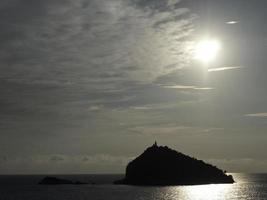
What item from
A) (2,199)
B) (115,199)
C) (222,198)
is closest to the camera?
A: (115,199)

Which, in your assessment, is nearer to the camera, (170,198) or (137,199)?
(137,199)

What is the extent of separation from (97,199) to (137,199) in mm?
12354

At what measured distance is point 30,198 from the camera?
167000mm

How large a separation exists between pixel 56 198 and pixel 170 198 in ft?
122

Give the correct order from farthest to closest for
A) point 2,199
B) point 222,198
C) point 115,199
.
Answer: point 222,198 < point 2,199 < point 115,199

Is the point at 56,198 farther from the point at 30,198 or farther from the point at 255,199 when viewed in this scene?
the point at 255,199

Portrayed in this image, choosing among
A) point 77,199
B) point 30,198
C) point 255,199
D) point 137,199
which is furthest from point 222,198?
point 30,198

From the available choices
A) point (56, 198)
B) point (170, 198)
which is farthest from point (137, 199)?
point (56, 198)

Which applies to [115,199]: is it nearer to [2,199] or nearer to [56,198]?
[56,198]

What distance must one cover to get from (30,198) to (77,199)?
63.8ft

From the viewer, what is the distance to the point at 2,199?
532 ft

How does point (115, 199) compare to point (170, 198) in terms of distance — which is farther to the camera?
point (170, 198)

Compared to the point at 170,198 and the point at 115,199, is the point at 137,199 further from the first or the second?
the point at 170,198

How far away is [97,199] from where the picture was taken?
154 metres
